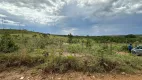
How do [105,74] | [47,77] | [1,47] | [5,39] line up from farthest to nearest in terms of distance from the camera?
[5,39]
[1,47]
[105,74]
[47,77]

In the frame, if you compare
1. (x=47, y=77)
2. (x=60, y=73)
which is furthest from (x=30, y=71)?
(x=60, y=73)

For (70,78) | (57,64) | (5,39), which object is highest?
(5,39)

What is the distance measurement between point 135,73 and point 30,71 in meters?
4.29

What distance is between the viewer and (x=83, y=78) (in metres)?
5.48

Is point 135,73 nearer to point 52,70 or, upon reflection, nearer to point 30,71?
point 52,70

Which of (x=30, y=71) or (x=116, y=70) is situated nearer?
(x=30, y=71)

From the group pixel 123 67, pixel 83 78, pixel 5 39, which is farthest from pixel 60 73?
pixel 5 39

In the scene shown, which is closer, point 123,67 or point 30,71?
point 30,71

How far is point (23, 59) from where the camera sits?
6.34 meters

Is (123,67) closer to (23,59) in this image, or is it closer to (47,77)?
(47,77)

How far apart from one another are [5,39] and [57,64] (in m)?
4.28

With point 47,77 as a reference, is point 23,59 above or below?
above

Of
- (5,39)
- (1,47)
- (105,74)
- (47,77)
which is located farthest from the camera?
(5,39)

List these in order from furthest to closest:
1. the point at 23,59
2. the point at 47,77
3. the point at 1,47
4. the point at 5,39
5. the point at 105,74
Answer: the point at 5,39 → the point at 1,47 → the point at 23,59 → the point at 105,74 → the point at 47,77
